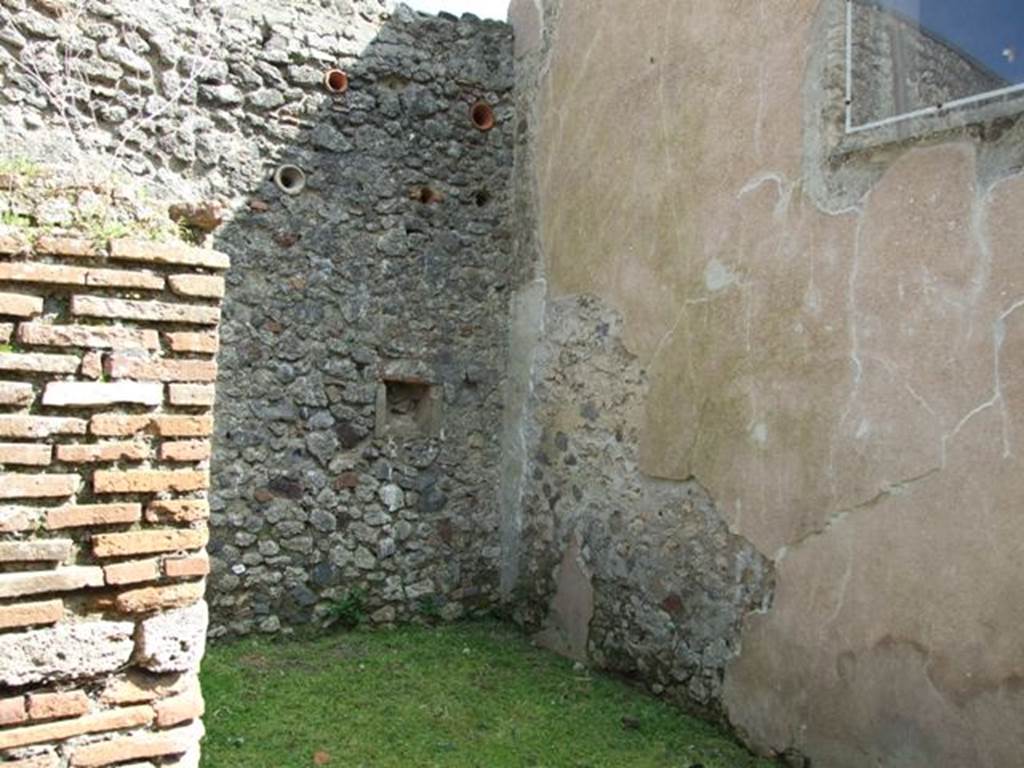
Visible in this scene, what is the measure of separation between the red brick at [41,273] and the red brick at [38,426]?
283 mm

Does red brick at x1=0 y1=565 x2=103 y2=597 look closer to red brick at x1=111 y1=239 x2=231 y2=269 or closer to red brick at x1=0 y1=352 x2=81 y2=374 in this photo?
red brick at x1=0 y1=352 x2=81 y2=374

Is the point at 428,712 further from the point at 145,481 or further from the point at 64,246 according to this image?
the point at 64,246

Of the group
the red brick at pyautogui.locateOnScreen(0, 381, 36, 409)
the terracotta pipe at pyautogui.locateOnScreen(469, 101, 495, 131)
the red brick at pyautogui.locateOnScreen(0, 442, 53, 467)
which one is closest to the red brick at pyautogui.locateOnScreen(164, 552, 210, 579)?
the red brick at pyautogui.locateOnScreen(0, 442, 53, 467)

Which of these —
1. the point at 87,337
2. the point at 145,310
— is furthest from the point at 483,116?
the point at 87,337

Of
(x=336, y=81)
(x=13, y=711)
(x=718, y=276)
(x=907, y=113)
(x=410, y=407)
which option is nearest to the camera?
(x=13, y=711)

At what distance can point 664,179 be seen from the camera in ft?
14.3

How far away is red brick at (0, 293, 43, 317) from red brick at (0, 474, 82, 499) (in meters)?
0.33

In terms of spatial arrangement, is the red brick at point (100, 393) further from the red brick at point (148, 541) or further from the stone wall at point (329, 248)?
the stone wall at point (329, 248)

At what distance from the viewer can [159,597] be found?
7.16 ft

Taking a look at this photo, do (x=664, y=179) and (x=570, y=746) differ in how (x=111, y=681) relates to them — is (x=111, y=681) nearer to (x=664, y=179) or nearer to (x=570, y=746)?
(x=570, y=746)

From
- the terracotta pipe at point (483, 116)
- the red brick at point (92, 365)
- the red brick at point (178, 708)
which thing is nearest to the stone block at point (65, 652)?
the red brick at point (178, 708)

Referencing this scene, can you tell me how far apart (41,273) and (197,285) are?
0.32 m

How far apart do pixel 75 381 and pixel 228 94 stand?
9.62 feet

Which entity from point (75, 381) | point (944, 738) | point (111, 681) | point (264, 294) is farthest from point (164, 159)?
point (944, 738)
